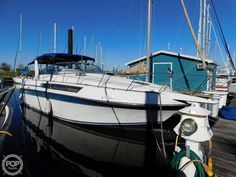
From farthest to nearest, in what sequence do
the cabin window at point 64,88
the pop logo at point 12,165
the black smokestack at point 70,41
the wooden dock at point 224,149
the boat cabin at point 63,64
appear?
the black smokestack at point 70,41 → the boat cabin at point 63,64 → the cabin window at point 64,88 → the pop logo at point 12,165 → the wooden dock at point 224,149

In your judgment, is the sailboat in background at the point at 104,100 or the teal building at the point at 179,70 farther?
the teal building at the point at 179,70

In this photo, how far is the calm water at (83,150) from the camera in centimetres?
527

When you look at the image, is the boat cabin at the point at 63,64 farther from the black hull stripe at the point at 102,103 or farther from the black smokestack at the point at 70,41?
the black smokestack at the point at 70,41

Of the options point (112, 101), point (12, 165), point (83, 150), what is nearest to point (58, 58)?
point (112, 101)

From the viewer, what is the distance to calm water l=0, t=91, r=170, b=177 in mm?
5266

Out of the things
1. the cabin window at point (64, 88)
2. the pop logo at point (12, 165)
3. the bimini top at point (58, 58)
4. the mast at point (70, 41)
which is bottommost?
the pop logo at point (12, 165)

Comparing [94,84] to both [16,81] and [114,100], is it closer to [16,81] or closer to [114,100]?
[114,100]

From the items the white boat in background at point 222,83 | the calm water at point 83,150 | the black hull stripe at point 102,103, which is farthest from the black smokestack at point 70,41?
the white boat in background at point 222,83

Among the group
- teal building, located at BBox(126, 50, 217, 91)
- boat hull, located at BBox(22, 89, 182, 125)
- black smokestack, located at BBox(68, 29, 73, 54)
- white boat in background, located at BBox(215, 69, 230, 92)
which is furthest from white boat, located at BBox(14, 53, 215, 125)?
white boat in background, located at BBox(215, 69, 230, 92)

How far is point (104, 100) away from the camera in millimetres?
7207

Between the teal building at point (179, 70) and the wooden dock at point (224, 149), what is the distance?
623cm

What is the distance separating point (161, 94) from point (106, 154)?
239 cm

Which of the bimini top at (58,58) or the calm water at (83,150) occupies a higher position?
the bimini top at (58,58)

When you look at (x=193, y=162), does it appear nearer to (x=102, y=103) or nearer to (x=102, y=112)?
(x=102, y=103)
